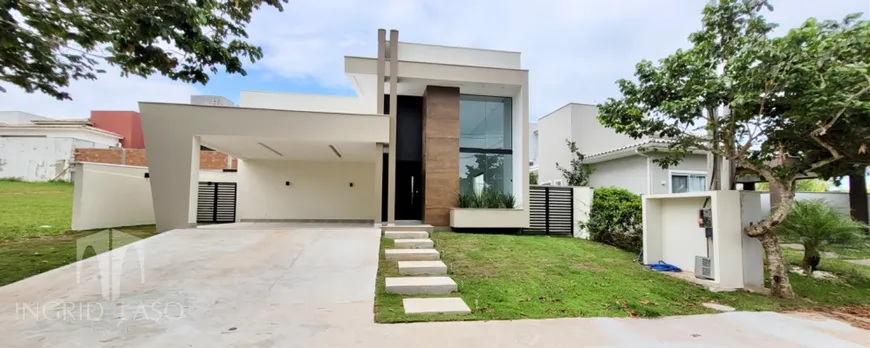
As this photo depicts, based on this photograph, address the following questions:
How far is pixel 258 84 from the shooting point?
1391 centimetres

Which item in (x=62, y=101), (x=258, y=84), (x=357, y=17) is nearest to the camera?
(x=62, y=101)

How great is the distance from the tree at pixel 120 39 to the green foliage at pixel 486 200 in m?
6.57

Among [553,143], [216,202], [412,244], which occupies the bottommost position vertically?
[412,244]

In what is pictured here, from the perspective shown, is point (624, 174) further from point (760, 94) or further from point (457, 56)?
point (760, 94)

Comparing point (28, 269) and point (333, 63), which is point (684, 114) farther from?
point (28, 269)

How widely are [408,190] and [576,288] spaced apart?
24.1 feet

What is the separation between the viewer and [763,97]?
5043 millimetres

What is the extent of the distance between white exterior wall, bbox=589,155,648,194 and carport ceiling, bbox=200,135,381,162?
322 inches

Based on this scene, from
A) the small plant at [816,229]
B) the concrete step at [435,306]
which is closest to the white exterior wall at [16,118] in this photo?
the concrete step at [435,306]

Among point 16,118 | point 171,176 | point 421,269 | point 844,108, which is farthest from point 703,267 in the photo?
point 16,118

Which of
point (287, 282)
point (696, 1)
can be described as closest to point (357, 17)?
point (287, 282)

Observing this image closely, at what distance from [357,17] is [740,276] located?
8788 mm

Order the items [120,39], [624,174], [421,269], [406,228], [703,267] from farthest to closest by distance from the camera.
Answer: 1. [624,174]
2. [406,228]
3. [703,267]
4. [421,269]
5. [120,39]

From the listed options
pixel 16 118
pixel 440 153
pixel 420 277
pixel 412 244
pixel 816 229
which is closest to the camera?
pixel 420 277
